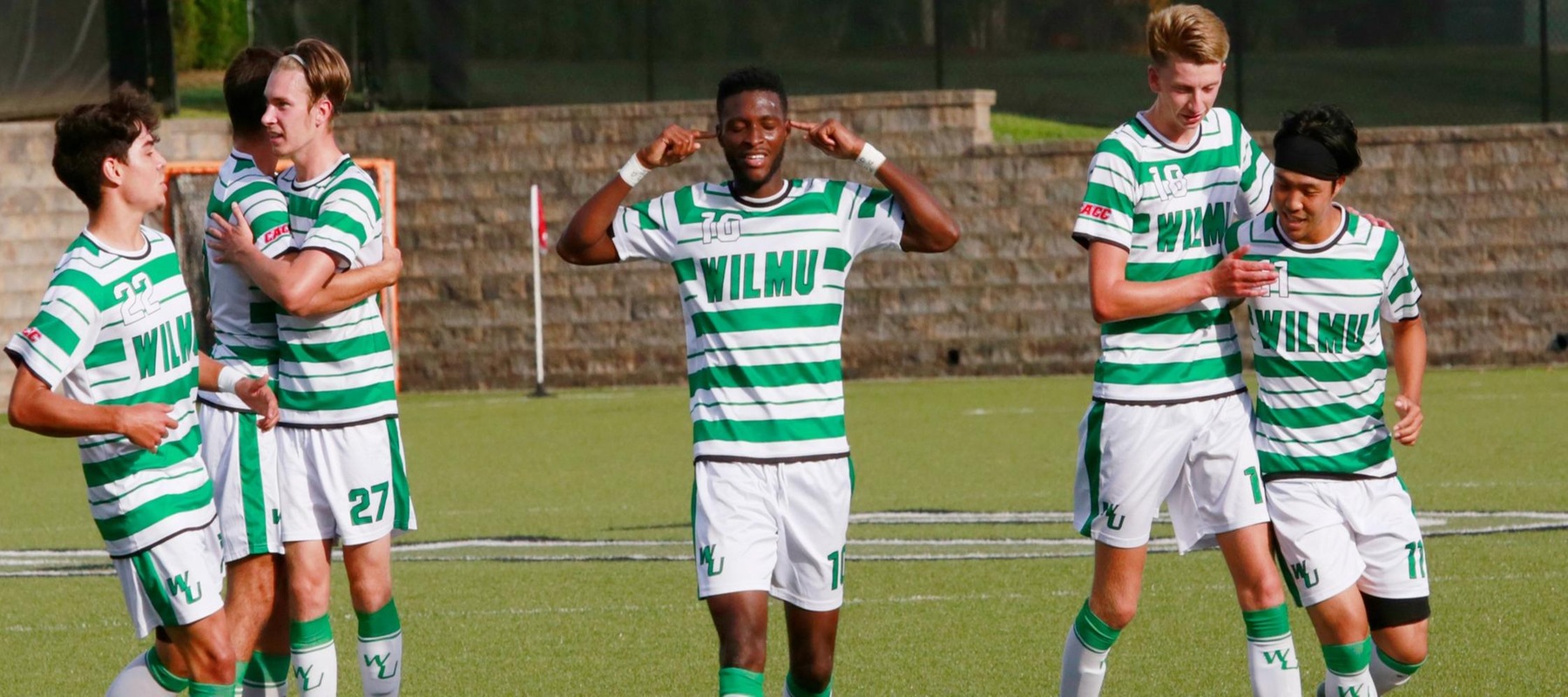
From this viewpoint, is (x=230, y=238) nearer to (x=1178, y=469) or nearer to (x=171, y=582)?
(x=171, y=582)

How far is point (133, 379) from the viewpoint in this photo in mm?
5098

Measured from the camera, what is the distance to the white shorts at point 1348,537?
5688 mm

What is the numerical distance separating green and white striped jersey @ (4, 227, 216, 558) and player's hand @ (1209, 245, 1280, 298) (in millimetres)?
2734

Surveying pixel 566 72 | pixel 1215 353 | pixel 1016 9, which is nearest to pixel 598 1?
pixel 566 72

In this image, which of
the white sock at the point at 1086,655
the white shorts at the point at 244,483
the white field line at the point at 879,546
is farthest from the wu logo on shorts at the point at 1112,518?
the white field line at the point at 879,546

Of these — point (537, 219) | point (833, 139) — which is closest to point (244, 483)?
point (833, 139)

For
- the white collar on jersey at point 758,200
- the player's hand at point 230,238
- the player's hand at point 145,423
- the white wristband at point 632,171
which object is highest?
the white wristband at point 632,171

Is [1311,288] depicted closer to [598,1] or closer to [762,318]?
[762,318]

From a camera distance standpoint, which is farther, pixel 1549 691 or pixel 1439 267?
pixel 1439 267

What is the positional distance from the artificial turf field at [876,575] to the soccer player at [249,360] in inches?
45.6

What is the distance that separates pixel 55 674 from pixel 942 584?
11.8ft

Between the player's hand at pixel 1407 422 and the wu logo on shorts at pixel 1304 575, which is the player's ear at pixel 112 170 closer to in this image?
the wu logo on shorts at pixel 1304 575

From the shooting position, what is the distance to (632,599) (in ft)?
28.4

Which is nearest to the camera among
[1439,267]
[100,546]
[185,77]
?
[100,546]
